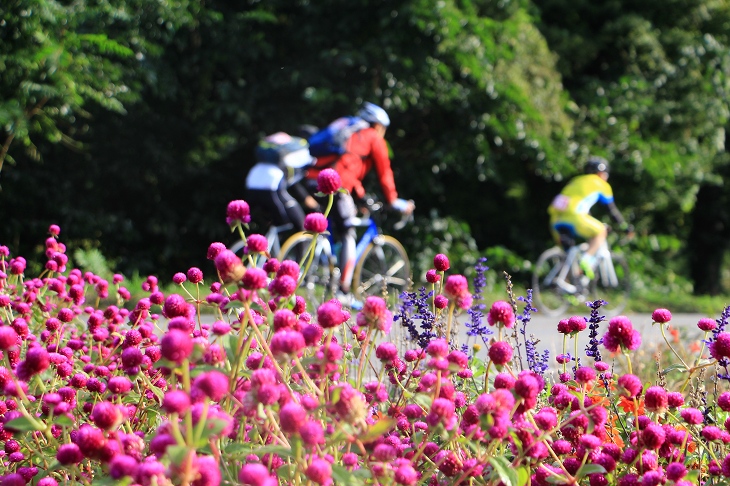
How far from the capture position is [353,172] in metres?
7.14

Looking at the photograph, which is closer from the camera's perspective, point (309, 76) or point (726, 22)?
point (309, 76)

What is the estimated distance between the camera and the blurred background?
31.2ft

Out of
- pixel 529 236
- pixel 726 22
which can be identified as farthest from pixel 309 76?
pixel 726 22

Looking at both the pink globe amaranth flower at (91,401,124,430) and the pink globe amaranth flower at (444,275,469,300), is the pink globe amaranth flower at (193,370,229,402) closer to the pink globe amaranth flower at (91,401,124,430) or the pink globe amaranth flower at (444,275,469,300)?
the pink globe amaranth flower at (91,401,124,430)

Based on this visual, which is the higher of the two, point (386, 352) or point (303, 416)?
point (303, 416)

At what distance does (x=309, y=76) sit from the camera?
9.98 meters

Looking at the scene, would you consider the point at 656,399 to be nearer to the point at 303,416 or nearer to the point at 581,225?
the point at 303,416

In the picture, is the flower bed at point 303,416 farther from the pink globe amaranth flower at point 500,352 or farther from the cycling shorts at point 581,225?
the cycling shorts at point 581,225

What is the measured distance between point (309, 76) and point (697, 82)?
20.7 ft

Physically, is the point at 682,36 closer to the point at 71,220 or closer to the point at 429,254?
the point at 429,254

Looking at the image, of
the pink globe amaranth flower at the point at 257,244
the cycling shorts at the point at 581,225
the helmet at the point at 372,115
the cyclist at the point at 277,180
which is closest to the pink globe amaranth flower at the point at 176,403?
the pink globe amaranth flower at the point at 257,244

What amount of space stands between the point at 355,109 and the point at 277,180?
10.1ft

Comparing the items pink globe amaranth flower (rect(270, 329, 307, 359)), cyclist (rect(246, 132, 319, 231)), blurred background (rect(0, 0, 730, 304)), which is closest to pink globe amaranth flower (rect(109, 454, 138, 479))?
pink globe amaranth flower (rect(270, 329, 307, 359))

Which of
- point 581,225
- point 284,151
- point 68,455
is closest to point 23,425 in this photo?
point 68,455
